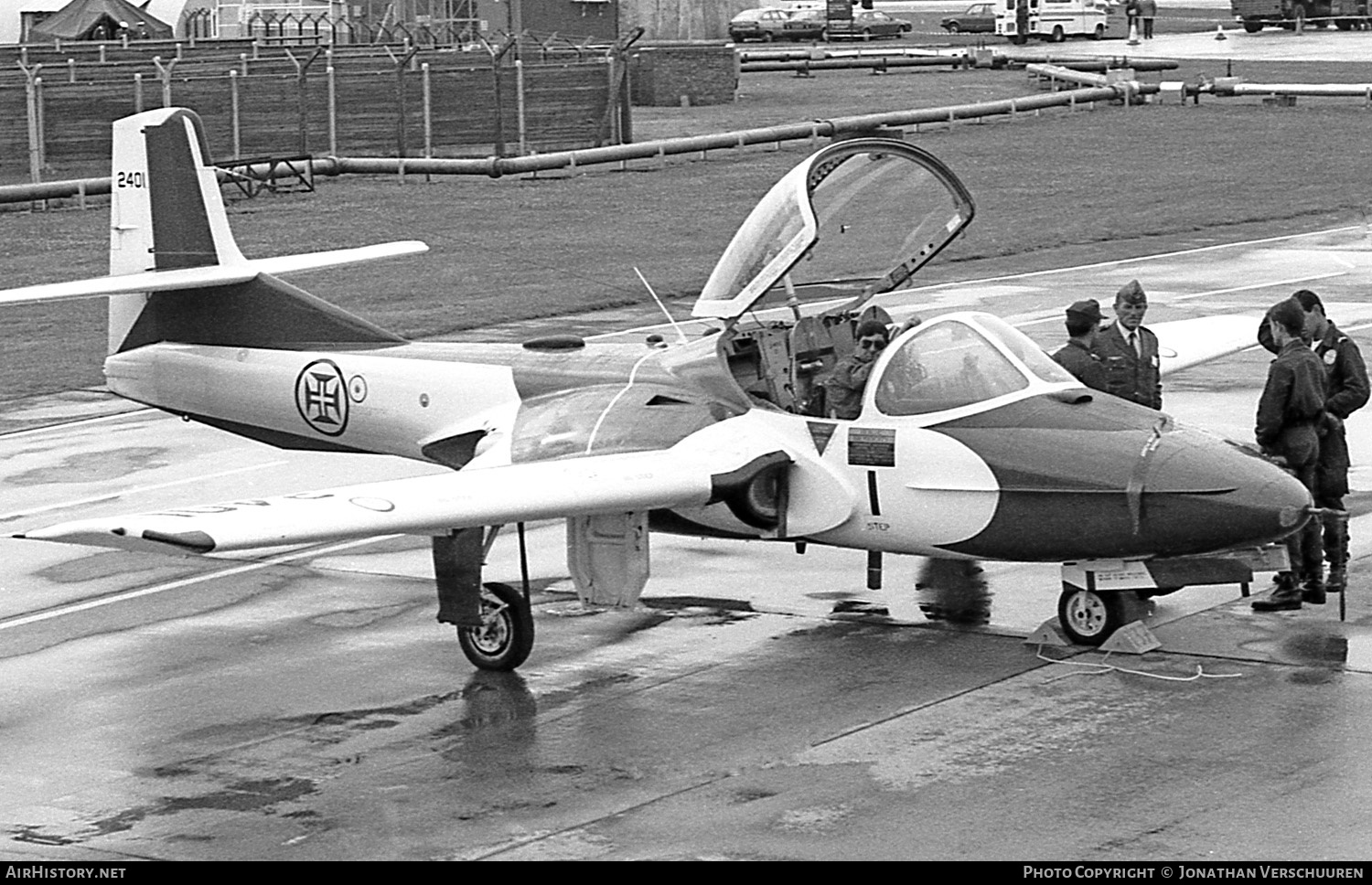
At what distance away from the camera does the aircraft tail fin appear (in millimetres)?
14953

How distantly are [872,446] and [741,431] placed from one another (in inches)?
33.3

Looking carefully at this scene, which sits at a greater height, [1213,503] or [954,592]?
[1213,503]

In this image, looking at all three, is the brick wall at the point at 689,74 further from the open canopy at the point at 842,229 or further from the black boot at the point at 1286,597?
the black boot at the point at 1286,597

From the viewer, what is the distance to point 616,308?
27578 millimetres

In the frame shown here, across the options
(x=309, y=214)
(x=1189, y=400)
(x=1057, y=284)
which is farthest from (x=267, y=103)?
(x=1189, y=400)

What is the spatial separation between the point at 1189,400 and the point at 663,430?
861cm

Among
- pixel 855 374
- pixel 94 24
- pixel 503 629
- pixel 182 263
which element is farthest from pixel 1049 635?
pixel 94 24

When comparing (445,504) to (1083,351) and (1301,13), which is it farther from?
(1301,13)

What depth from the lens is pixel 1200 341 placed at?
1734 cm

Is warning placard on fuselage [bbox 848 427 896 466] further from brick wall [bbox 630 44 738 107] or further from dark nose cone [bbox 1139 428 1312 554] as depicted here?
brick wall [bbox 630 44 738 107]

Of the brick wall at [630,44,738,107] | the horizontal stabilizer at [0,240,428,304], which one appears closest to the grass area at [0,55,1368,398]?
the brick wall at [630,44,738,107]

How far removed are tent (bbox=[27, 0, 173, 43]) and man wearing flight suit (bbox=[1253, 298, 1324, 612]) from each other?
203ft

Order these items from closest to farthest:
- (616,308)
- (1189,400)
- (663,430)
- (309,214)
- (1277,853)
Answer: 1. (1277,853)
2. (663,430)
3. (1189,400)
4. (616,308)
5. (309,214)

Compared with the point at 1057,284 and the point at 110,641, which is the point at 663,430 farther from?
the point at 1057,284
